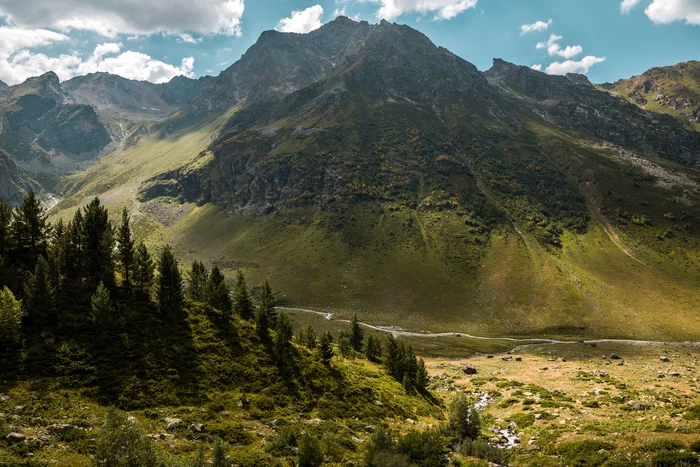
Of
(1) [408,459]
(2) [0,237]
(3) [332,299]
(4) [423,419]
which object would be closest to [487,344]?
(3) [332,299]

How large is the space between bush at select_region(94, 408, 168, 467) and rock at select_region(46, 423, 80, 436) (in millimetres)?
8006

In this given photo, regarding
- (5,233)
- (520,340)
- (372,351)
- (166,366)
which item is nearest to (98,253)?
(5,233)

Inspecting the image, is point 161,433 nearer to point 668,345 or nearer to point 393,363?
point 393,363

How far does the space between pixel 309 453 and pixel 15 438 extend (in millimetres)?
20171

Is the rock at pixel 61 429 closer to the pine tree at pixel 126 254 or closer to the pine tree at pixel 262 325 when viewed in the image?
the pine tree at pixel 262 325

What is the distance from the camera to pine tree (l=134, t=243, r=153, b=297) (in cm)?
5243

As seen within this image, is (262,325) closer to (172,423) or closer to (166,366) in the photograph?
(166,366)

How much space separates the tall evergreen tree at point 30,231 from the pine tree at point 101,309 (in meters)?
19.3

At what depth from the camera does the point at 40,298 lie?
39625 millimetres

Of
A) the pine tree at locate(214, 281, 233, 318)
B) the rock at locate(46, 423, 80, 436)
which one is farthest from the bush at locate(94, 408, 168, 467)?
the pine tree at locate(214, 281, 233, 318)

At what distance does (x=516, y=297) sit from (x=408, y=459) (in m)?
151

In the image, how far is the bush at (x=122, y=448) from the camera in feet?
66.7

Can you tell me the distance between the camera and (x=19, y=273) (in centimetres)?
4747

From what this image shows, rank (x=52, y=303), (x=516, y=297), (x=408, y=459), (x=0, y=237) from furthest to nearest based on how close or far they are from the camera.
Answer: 1. (x=516, y=297)
2. (x=0, y=237)
3. (x=52, y=303)
4. (x=408, y=459)
